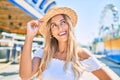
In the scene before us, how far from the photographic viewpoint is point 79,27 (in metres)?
2.80

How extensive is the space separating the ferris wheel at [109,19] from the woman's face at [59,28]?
1186 millimetres

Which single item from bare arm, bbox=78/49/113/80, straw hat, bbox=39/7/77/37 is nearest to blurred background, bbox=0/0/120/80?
straw hat, bbox=39/7/77/37

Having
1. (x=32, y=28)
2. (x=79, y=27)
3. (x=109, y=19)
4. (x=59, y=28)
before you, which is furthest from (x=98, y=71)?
(x=109, y=19)

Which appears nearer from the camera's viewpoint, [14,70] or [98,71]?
[98,71]

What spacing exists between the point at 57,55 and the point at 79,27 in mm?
1097

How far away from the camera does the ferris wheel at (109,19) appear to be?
2.87m

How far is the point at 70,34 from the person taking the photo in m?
1.65

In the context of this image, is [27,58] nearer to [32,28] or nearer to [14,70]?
[32,28]

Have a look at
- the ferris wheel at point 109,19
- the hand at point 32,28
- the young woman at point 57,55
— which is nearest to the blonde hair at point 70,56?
the young woman at point 57,55

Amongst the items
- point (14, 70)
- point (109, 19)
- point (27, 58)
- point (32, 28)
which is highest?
point (109, 19)

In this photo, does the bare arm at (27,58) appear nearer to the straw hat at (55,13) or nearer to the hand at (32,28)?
the hand at (32,28)

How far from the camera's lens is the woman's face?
1684 mm

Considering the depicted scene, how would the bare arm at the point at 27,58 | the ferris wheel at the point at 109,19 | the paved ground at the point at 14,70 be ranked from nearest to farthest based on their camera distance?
the bare arm at the point at 27,58
the paved ground at the point at 14,70
the ferris wheel at the point at 109,19

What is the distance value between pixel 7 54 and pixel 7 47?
0.06 meters
